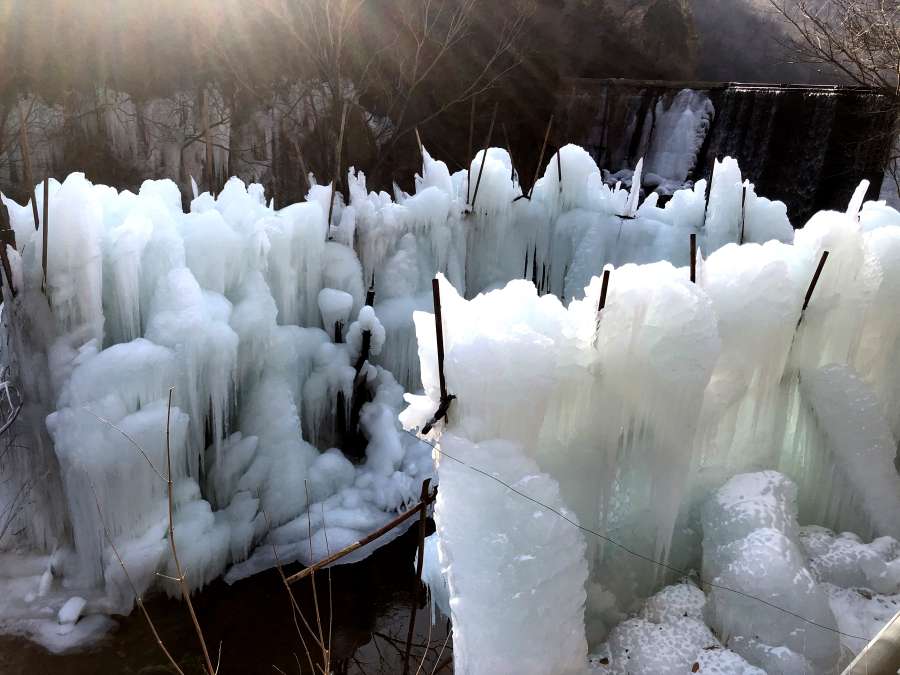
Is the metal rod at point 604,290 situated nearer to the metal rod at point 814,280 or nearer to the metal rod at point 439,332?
the metal rod at point 439,332

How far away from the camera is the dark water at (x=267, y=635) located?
466cm

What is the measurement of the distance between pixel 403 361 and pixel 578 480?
4078mm

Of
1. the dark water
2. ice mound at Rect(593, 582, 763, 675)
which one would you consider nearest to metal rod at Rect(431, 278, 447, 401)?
ice mound at Rect(593, 582, 763, 675)

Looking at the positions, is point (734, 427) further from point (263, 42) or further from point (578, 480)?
point (263, 42)

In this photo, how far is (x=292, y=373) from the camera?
5961 millimetres

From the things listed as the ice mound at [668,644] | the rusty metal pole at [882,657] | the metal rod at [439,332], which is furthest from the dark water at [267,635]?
the rusty metal pole at [882,657]

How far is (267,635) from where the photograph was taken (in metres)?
5.02

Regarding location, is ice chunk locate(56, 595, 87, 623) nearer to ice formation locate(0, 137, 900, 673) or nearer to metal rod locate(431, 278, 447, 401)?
ice formation locate(0, 137, 900, 673)

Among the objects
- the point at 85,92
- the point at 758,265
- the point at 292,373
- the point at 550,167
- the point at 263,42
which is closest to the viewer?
the point at 758,265

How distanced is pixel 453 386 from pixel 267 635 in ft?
11.4

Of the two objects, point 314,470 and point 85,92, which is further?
point 85,92

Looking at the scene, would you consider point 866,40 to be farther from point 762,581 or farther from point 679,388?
point 762,581

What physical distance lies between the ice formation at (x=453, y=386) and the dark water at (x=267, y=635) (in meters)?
0.19

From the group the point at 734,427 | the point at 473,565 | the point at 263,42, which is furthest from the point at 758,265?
the point at 263,42
